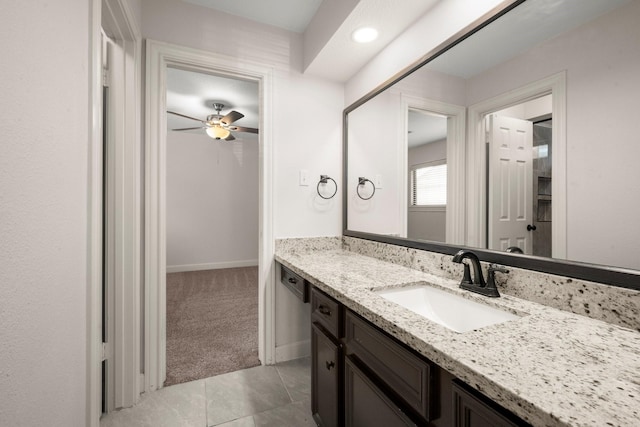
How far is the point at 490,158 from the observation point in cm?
121

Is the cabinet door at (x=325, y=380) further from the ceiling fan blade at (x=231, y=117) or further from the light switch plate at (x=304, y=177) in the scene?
the ceiling fan blade at (x=231, y=117)

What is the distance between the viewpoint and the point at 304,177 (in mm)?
2121

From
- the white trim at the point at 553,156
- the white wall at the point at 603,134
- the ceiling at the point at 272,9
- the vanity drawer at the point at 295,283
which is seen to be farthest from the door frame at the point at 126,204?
the white wall at the point at 603,134

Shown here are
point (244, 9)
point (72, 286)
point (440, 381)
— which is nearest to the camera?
point (440, 381)

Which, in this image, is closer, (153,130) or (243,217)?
(153,130)

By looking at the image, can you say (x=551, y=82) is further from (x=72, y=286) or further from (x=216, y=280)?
(x=216, y=280)

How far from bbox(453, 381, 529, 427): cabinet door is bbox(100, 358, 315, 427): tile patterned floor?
1131 mm

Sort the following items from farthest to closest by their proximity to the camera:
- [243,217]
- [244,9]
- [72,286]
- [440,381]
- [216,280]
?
[243,217]
[216,280]
[244,9]
[72,286]
[440,381]

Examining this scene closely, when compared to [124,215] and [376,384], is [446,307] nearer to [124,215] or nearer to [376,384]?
[376,384]

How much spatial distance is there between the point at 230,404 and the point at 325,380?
2.39ft

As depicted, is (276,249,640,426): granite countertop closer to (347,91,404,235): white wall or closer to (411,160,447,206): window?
(411,160,447,206): window

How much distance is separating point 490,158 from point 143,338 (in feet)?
7.08

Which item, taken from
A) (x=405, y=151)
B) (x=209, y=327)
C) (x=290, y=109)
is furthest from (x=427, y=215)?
(x=209, y=327)

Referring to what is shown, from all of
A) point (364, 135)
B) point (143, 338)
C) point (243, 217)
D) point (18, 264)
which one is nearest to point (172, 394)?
point (143, 338)
